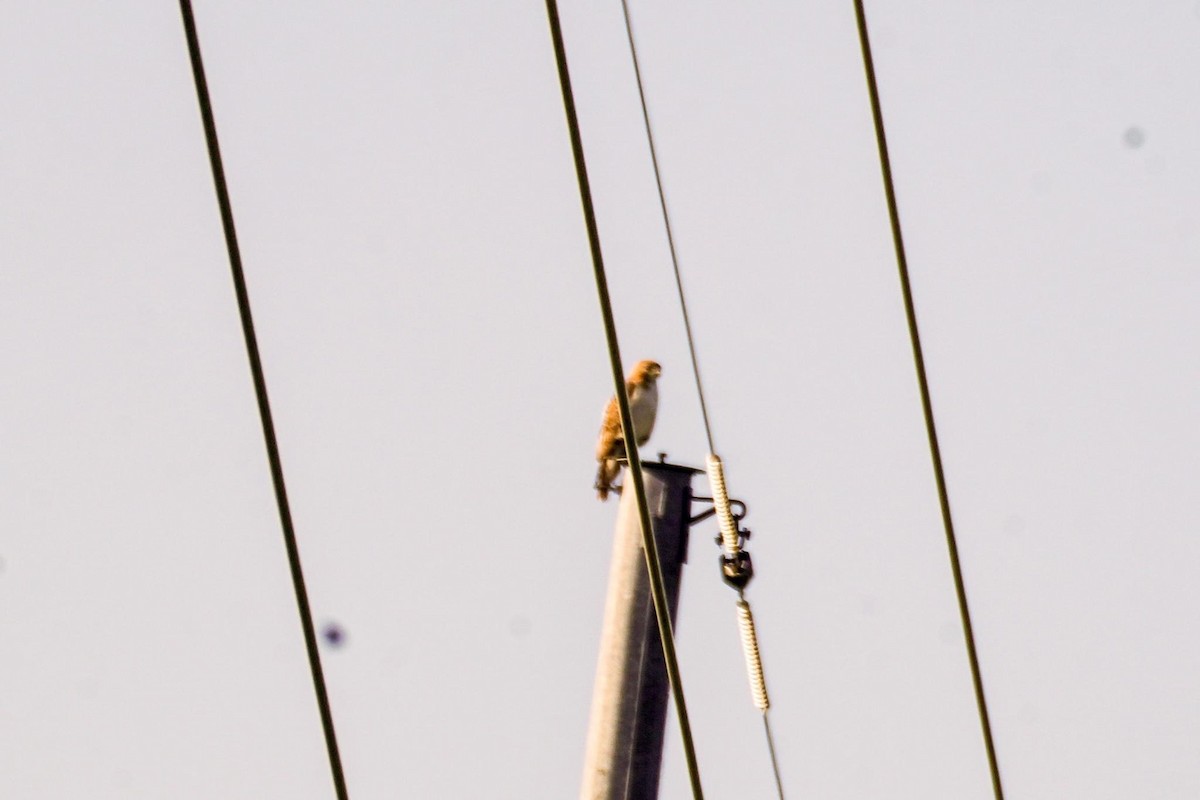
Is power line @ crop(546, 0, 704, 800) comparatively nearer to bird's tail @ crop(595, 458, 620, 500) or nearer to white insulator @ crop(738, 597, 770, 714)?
white insulator @ crop(738, 597, 770, 714)

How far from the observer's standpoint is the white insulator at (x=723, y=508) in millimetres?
6918

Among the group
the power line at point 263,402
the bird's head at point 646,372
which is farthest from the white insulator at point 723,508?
the bird's head at point 646,372

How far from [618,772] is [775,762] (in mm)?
810

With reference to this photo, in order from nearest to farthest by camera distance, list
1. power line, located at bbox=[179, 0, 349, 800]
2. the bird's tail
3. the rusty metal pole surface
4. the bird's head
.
Answer: power line, located at bbox=[179, 0, 349, 800] < the rusty metal pole surface < the bird's tail < the bird's head

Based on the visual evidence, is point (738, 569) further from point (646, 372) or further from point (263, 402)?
point (646, 372)

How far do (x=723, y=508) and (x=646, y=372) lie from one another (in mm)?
8648

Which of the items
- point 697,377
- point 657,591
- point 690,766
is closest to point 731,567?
point 697,377

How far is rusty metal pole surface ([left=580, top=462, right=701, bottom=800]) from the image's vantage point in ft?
21.3

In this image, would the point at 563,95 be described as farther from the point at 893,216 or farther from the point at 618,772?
the point at 618,772

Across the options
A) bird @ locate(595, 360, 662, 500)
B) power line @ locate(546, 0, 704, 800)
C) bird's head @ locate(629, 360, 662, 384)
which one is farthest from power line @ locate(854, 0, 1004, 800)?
bird's head @ locate(629, 360, 662, 384)

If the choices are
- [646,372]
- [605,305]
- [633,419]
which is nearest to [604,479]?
[633,419]

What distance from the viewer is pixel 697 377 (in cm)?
705

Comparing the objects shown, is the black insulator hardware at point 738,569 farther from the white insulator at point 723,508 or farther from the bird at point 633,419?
the bird at point 633,419

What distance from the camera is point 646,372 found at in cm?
1553
